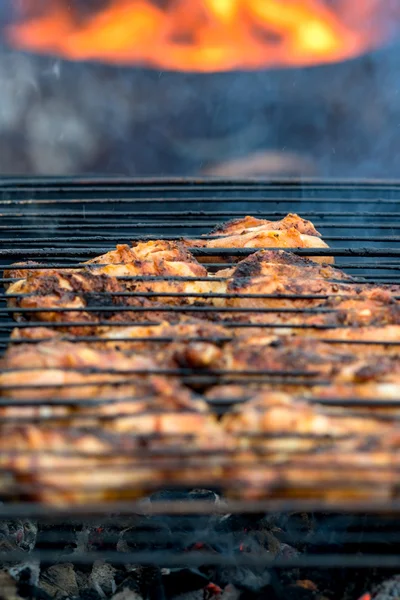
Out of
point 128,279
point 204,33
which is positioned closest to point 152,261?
point 128,279

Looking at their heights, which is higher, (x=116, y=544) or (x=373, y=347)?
(x=373, y=347)

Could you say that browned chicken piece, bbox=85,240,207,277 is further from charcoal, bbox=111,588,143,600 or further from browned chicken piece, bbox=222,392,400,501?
charcoal, bbox=111,588,143,600

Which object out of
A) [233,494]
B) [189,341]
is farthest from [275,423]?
[189,341]

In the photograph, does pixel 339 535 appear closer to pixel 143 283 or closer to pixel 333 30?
pixel 143 283

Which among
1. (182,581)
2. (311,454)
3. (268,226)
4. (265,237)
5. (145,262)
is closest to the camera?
(311,454)

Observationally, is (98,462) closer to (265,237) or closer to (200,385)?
(200,385)

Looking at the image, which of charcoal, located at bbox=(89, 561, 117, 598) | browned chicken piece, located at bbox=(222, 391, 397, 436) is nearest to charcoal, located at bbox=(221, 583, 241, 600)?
charcoal, located at bbox=(89, 561, 117, 598)
